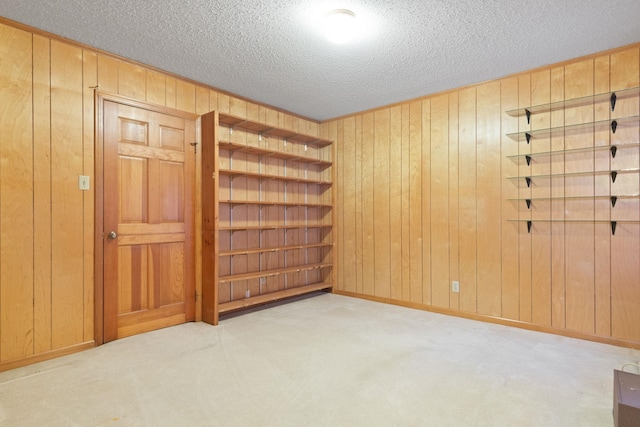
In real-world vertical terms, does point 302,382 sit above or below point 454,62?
below

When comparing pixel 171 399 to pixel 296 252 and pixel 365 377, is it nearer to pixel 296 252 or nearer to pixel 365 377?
pixel 365 377

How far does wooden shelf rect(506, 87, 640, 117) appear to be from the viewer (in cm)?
281

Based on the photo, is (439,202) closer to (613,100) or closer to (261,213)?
(613,100)

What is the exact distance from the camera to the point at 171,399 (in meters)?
2.01

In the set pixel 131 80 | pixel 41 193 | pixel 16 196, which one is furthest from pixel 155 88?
pixel 16 196

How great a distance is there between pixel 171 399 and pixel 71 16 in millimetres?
2600

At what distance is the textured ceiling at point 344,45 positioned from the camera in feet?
7.45

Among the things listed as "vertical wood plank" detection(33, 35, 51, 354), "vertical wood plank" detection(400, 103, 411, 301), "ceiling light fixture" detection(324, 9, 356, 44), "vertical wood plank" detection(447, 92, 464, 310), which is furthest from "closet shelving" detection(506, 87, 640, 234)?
"vertical wood plank" detection(33, 35, 51, 354)

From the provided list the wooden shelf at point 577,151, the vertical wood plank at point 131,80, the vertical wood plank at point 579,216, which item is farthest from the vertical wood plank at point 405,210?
the vertical wood plank at point 131,80

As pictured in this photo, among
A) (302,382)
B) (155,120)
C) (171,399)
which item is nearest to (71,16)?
(155,120)

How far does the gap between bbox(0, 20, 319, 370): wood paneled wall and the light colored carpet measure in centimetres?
27

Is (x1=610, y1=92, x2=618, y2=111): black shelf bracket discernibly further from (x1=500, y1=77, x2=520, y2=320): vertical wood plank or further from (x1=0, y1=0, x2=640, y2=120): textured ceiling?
(x1=500, y1=77, x2=520, y2=320): vertical wood plank

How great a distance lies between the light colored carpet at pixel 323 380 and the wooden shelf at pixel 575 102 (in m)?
2.04

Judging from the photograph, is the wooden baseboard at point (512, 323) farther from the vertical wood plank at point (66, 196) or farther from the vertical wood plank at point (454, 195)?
the vertical wood plank at point (66, 196)
